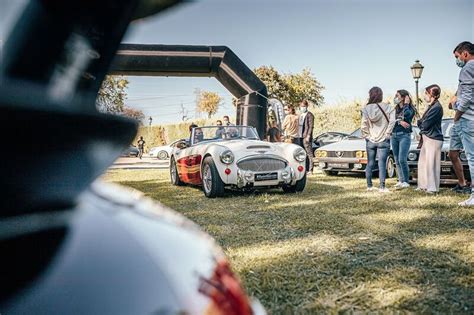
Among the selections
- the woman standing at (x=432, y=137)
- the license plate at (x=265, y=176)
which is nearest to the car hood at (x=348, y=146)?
the woman standing at (x=432, y=137)

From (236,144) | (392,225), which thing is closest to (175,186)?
(236,144)

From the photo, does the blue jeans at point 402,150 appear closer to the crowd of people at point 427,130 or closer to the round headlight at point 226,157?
the crowd of people at point 427,130

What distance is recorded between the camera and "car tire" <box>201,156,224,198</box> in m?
5.60

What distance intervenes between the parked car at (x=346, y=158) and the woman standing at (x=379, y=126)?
93.3 inches

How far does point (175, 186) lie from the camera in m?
7.60

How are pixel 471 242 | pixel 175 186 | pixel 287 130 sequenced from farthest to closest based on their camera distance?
pixel 287 130
pixel 175 186
pixel 471 242

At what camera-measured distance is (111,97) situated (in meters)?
0.49

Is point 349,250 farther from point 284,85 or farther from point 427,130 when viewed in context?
→ point 284,85

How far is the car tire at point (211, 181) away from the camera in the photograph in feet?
18.4

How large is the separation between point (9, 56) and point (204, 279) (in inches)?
12.4

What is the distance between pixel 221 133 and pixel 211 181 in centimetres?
152

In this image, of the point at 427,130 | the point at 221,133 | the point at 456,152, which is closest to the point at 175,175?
the point at 221,133

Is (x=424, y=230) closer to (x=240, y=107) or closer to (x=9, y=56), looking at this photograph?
(x=9, y=56)

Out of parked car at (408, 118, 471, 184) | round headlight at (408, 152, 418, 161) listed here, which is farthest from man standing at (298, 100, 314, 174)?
round headlight at (408, 152, 418, 161)
